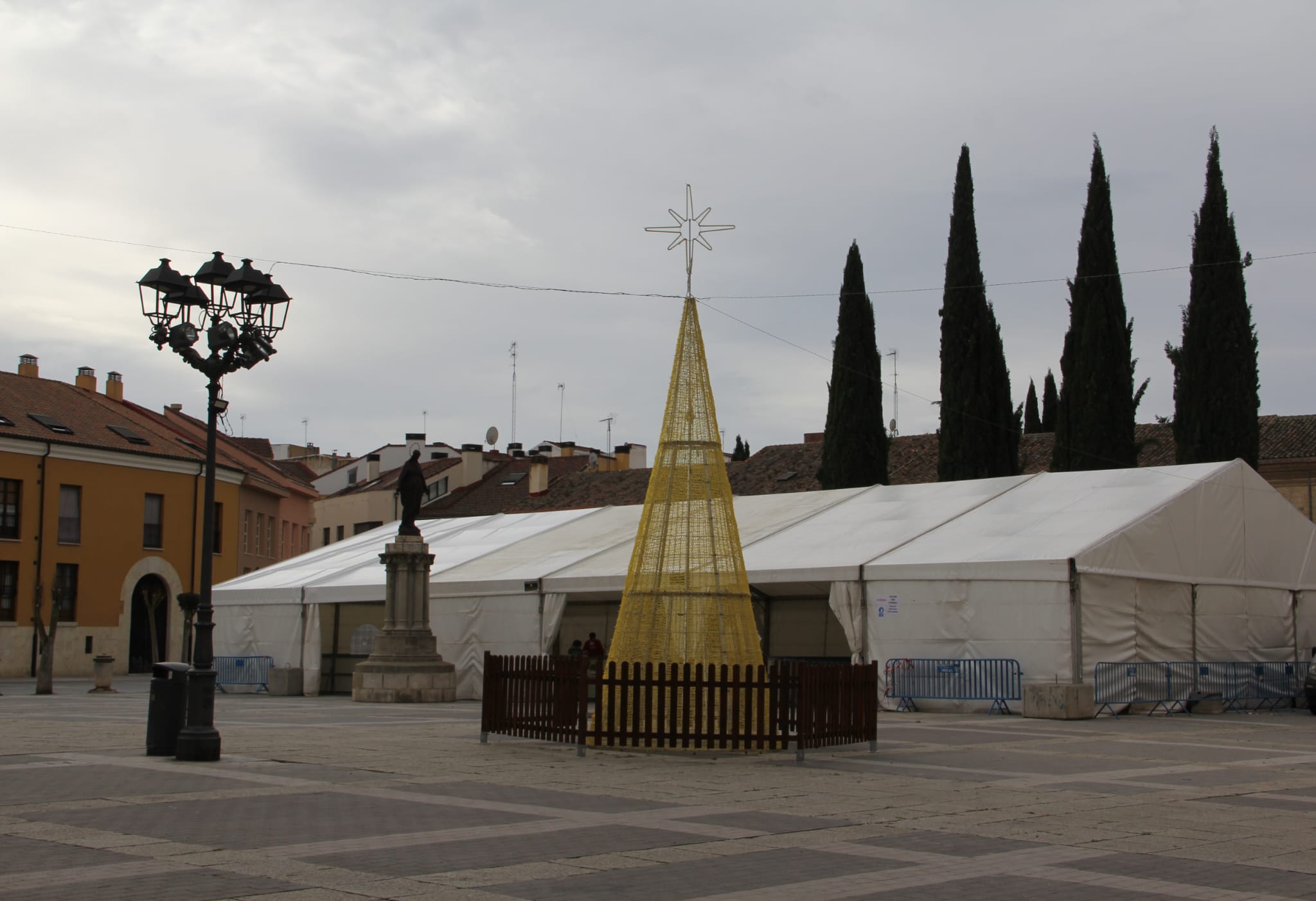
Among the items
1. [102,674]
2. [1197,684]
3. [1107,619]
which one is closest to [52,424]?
[102,674]

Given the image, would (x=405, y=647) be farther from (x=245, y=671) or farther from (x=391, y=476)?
(x=391, y=476)

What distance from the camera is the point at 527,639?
2792cm

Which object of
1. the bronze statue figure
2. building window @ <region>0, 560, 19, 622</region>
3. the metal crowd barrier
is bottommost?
the metal crowd barrier

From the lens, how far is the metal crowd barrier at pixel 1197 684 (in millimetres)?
22609

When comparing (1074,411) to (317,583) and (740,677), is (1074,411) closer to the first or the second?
(317,583)

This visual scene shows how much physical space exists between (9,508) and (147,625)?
7.74 metres

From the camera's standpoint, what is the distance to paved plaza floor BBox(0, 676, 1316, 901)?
23.3 ft

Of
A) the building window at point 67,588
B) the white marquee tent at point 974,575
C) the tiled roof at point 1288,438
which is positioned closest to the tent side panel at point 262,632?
the white marquee tent at point 974,575

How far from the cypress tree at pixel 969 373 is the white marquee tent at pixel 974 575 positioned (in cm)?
1227

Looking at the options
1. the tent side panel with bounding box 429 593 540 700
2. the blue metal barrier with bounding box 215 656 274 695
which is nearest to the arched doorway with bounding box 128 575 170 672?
the blue metal barrier with bounding box 215 656 274 695

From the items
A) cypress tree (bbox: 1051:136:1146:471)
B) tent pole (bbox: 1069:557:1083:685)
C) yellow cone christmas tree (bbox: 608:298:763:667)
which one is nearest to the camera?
yellow cone christmas tree (bbox: 608:298:763:667)

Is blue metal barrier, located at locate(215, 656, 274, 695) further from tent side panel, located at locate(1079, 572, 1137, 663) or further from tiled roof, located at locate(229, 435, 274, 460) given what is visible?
tiled roof, located at locate(229, 435, 274, 460)

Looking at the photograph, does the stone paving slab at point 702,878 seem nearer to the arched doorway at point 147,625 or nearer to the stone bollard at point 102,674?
the stone bollard at point 102,674

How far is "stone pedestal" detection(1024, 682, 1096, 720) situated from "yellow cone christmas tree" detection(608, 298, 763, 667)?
26.7 ft
